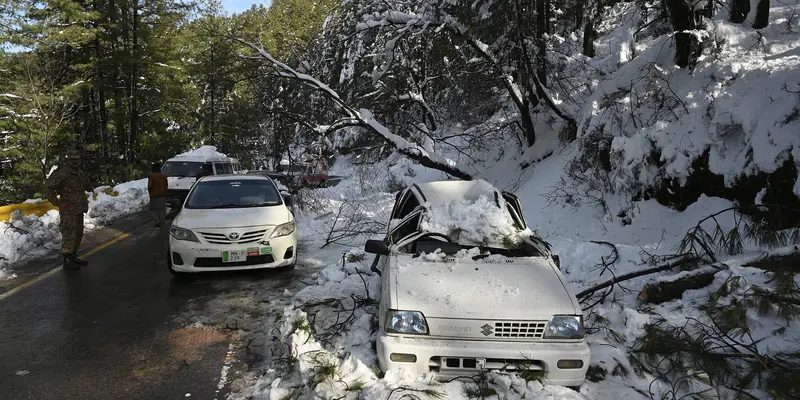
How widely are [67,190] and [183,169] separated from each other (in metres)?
8.56

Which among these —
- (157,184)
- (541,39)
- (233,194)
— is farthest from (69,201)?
(541,39)

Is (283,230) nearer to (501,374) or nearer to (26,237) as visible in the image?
(501,374)

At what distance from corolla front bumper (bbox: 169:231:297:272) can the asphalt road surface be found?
0.27m

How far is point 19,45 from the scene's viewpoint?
23312 mm

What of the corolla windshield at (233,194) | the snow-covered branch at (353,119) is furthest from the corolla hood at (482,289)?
the snow-covered branch at (353,119)

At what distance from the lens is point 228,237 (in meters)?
6.62

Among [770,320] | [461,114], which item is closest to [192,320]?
[770,320]

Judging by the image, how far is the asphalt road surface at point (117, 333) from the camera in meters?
3.80

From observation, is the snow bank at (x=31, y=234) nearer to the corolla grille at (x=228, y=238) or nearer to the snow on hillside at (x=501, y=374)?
the corolla grille at (x=228, y=238)

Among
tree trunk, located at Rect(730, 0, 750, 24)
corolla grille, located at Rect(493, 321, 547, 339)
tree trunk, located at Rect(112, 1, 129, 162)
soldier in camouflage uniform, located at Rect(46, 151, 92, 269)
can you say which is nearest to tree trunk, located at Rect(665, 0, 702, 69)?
tree trunk, located at Rect(730, 0, 750, 24)

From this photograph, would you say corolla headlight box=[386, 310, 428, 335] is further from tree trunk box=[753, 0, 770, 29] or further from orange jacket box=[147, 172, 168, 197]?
tree trunk box=[753, 0, 770, 29]

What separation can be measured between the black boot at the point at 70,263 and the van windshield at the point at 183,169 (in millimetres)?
8379

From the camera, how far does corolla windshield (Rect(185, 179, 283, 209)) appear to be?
757cm

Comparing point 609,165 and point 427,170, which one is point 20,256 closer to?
point 609,165
